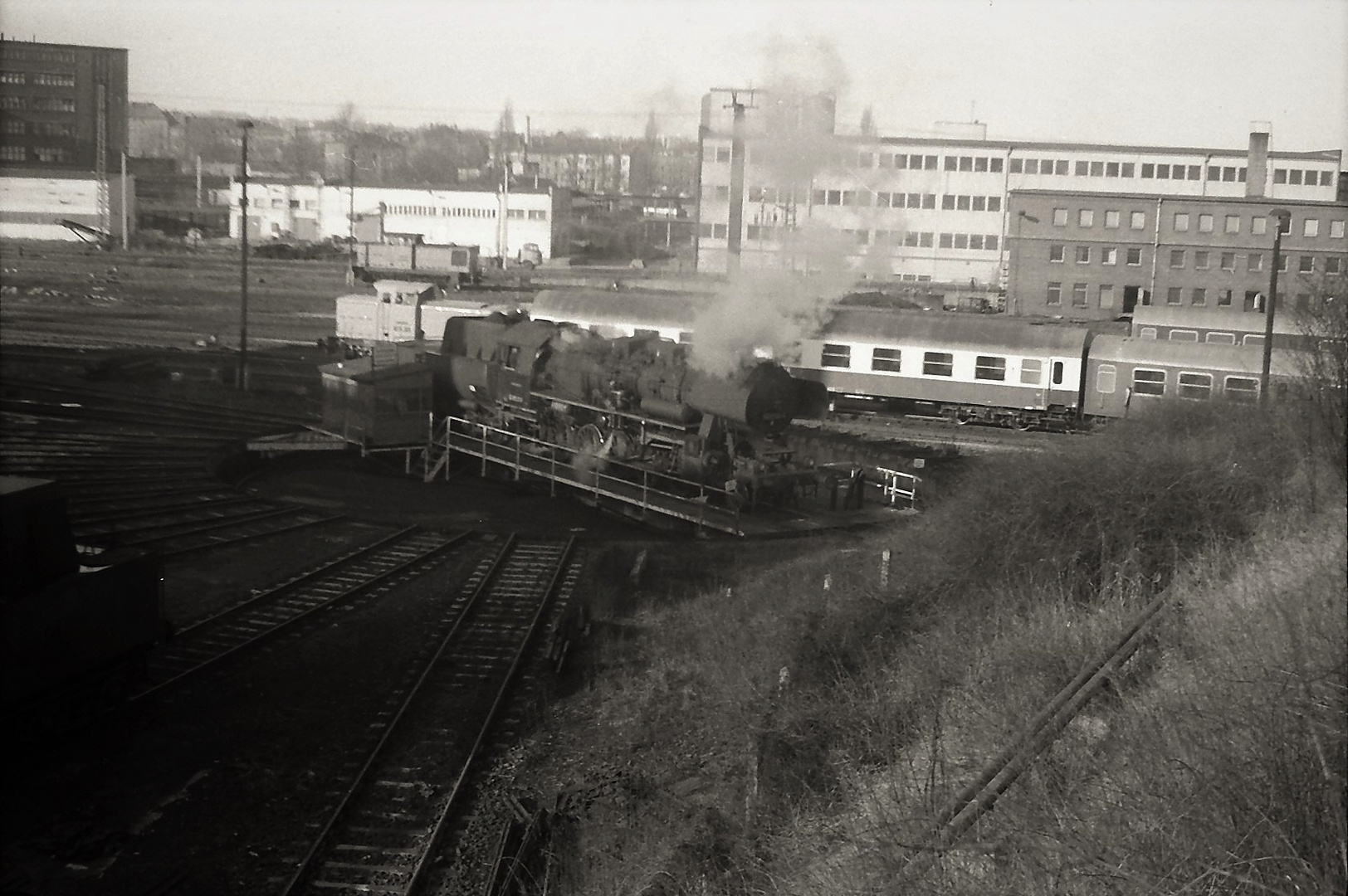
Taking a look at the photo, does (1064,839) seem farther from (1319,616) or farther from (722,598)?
(722,598)

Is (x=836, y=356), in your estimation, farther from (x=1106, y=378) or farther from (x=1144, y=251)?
(x=1144, y=251)

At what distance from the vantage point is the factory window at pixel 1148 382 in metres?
28.0

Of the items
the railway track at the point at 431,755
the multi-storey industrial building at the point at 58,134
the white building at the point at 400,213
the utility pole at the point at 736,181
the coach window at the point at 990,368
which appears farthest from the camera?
the white building at the point at 400,213

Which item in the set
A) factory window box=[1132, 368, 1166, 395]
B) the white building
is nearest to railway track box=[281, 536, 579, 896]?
factory window box=[1132, 368, 1166, 395]

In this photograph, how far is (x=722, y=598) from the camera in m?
15.6

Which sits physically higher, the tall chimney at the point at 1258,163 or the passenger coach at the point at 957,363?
the tall chimney at the point at 1258,163

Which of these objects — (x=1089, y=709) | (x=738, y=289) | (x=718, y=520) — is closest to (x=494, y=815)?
(x=1089, y=709)

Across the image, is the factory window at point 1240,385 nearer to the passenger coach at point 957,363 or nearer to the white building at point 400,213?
the passenger coach at point 957,363

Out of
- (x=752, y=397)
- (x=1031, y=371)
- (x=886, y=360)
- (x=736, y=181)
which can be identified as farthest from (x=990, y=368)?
(x=752, y=397)

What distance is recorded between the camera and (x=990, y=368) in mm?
28906

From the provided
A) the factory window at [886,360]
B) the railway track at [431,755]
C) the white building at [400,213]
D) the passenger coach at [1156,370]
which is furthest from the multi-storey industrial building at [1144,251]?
the white building at [400,213]

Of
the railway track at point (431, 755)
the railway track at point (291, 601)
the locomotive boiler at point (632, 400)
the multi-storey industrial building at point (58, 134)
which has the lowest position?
the railway track at point (431, 755)

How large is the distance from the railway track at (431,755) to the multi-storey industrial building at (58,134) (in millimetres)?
17608

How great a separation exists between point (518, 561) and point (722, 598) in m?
3.91
